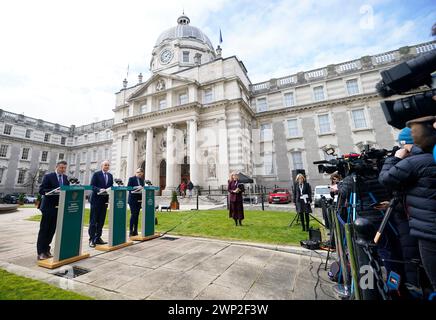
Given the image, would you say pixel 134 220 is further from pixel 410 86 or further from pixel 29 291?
pixel 410 86

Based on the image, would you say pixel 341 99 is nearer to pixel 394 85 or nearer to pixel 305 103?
pixel 305 103

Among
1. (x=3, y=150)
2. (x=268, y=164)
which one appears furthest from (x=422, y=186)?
(x=3, y=150)

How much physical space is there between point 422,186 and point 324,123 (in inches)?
917

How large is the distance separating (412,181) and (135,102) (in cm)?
2930

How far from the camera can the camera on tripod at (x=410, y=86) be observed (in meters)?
2.49

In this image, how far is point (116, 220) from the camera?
16.8 feet

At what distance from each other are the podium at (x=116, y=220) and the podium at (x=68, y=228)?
69 centimetres

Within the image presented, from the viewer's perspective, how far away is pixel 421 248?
206 cm

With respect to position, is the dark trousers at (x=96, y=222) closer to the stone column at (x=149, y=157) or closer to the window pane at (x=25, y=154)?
the stone column at (x=149, y=157)

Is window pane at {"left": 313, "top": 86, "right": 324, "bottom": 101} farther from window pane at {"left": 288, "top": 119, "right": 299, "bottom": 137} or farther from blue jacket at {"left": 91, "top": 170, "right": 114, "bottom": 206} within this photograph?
blue jacket at {"left": 91, "top": 170, "right": 114, "bottom": 206}
